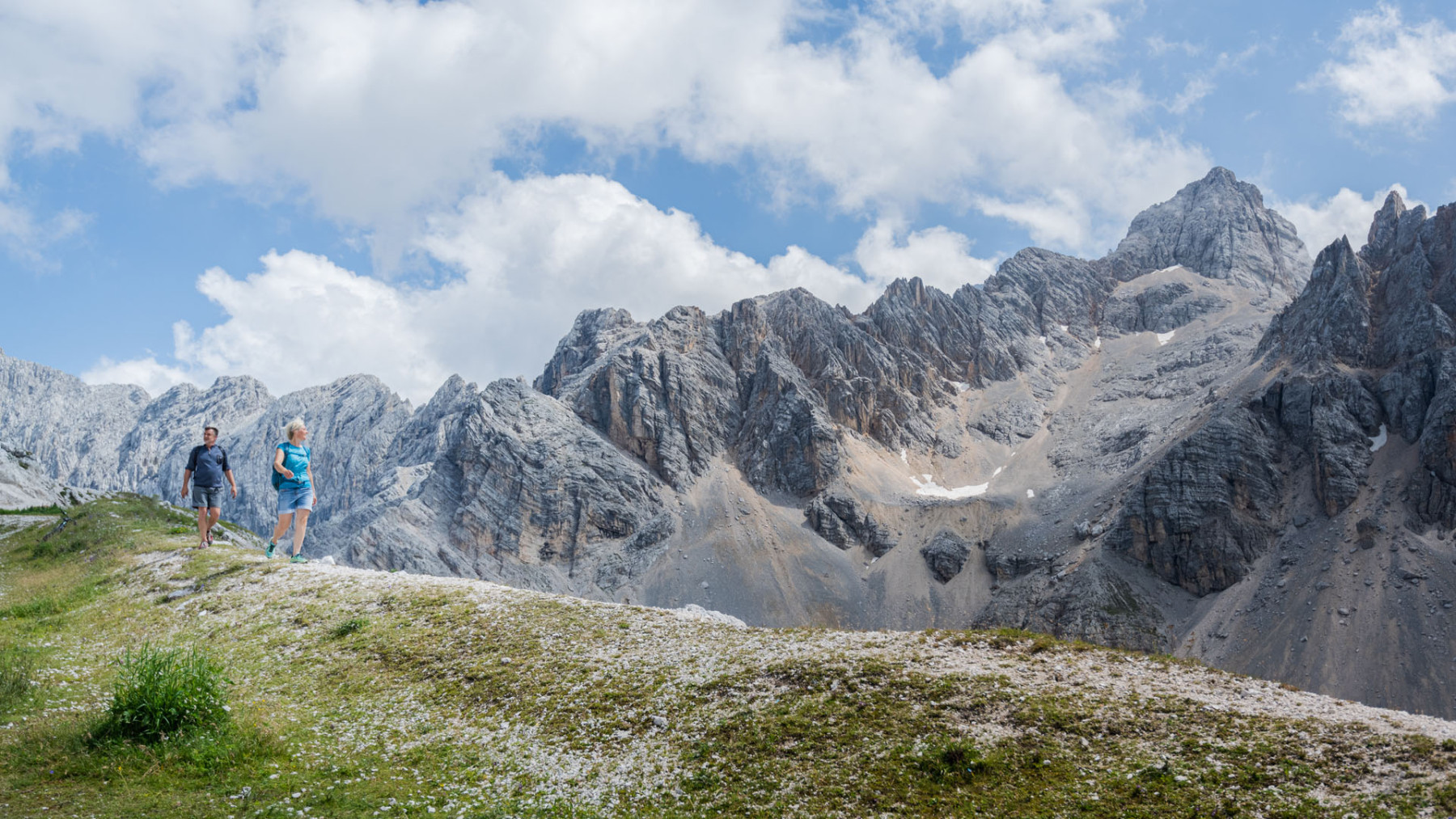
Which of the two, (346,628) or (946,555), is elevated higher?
(946,555)

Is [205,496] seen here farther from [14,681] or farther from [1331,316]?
[1331,316]

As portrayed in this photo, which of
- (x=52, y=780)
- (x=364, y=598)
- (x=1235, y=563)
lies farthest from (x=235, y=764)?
(x=1235, y=563)

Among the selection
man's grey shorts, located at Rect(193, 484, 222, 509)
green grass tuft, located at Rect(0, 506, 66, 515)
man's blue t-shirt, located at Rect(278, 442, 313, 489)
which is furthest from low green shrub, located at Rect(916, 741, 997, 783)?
green grass tuft, located at Rect(0, 506, 66, 515)

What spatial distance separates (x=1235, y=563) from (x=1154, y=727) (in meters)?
140

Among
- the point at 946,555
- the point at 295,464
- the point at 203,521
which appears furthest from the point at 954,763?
the point at 946,555

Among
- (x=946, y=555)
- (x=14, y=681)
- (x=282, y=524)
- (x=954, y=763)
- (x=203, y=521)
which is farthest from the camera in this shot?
(x=946, y=555)

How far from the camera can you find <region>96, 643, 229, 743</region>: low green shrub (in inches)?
486

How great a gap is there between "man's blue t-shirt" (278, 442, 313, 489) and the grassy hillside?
438 centimetres

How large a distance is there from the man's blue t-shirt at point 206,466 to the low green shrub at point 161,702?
1477 centimetres

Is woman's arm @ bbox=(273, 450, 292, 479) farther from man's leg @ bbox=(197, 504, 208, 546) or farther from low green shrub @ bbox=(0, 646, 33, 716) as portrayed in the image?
low green shrub @ bbox=(0, 646, 33, 716)

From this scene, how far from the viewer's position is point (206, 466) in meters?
26.2

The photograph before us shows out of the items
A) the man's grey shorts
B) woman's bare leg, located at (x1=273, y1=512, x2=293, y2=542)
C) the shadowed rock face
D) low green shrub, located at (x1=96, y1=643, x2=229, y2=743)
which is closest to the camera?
low green shrub, located at (x1=96, y1=643, x2=229, y2=743)

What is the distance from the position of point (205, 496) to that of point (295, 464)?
22.0 ft

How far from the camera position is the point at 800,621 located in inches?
5502
